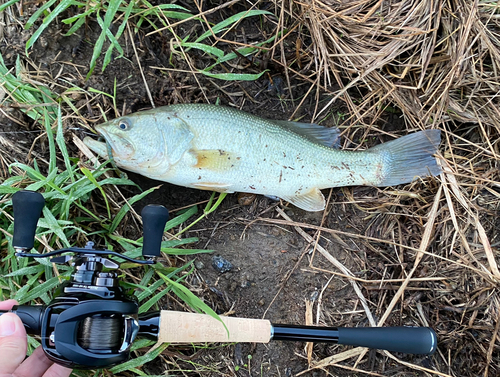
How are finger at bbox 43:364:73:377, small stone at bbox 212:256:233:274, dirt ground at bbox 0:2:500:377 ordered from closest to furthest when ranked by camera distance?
finger at bbox 43:364:73:377, dirt ground at bbox 0:2:500:377, small stone at bbox 212:256:233:274

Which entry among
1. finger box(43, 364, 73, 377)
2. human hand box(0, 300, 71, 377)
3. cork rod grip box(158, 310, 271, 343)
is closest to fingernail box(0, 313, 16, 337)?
human hand box(0, 300, 71, 377)

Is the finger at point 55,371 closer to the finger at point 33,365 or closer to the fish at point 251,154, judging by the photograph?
the finger at point 33,365

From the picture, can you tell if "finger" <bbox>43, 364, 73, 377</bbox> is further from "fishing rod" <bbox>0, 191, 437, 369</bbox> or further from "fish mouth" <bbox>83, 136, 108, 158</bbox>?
"fish mouth" <bbox>83, 136, 108, 158</bbox>

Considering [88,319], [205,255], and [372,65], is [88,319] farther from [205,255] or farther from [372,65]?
[372,65]

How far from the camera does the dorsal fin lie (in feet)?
10.3

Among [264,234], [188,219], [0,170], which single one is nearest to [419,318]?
[264,234]

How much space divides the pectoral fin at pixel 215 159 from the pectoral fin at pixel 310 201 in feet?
1.93

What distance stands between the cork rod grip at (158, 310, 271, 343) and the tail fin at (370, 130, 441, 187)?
1668mm

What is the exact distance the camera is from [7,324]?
1877mm

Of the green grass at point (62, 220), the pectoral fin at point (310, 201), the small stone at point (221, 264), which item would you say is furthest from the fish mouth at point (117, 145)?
the pectoral fin at point (310, 201)

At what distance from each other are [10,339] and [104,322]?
0.56m

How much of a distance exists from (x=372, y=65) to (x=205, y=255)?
2.16 m

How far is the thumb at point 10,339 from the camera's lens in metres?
1.88

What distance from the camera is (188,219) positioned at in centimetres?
308
